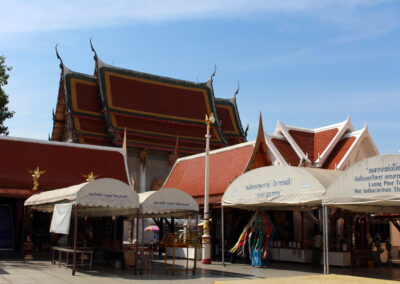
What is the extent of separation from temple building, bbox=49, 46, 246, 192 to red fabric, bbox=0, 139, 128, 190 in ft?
47.7

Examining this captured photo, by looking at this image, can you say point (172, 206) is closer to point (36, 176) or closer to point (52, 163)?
point (36, 176)

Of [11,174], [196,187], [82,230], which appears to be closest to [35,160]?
[11,174]

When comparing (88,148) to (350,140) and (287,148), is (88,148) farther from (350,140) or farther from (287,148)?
(350,140)

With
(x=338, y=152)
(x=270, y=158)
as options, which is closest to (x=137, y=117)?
(x=338, y=152)

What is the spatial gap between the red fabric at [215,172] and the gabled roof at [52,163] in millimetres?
3203

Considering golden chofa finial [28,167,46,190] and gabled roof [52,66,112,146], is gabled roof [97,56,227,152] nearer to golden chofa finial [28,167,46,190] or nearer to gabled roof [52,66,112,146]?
gabled roof [52,66,112,146]

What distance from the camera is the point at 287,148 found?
2947cm

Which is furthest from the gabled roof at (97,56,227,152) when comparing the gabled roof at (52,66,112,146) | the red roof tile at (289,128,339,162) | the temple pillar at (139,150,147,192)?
the red roof tile at (289,128,339,162)

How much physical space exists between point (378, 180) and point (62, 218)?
9.25 m

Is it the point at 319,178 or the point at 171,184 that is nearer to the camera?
the point at 319,178

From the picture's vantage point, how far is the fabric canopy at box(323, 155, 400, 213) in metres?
11.8

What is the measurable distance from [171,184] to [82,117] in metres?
17.6

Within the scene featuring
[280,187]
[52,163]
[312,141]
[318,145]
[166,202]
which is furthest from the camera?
[312,141]

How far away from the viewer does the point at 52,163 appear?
25031 millimetres
